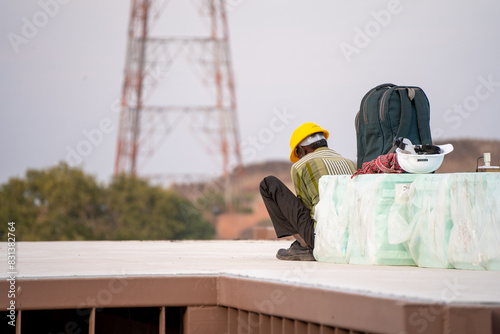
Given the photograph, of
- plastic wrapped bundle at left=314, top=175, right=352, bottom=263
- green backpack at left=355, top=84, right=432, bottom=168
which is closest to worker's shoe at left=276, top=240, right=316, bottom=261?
plastic wrapped bundle at left=314, top=175, right=352, bottom=263

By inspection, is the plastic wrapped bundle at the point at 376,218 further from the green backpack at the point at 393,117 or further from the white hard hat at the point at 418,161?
the green backpack at the point at 393,117

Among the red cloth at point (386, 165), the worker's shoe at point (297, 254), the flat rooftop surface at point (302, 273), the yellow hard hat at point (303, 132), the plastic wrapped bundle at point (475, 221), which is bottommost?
the flat rooftop surface at point (302, 273)

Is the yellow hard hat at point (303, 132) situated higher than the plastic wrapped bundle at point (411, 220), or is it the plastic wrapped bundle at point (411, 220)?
the yellow hard hat at point (303, 132)

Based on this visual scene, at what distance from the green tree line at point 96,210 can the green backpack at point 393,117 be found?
85.4 ft

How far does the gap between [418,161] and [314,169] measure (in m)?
0.84

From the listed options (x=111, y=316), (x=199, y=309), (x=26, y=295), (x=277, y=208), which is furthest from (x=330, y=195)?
(x=26, y=295)

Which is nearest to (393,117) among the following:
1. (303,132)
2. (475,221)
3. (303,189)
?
(303,132)

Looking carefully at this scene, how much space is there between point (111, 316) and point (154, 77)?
28.1 meters

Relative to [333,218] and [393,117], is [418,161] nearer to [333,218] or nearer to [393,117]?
[333,218]

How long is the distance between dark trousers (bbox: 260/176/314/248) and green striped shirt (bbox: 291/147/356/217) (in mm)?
85

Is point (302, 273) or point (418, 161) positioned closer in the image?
point (302, 273)

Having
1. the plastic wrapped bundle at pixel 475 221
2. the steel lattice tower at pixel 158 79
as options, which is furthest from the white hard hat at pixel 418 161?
the steel lattice tower at pixel 158 79

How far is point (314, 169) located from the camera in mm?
5559

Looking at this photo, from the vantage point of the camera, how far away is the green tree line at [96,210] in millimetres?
31953
